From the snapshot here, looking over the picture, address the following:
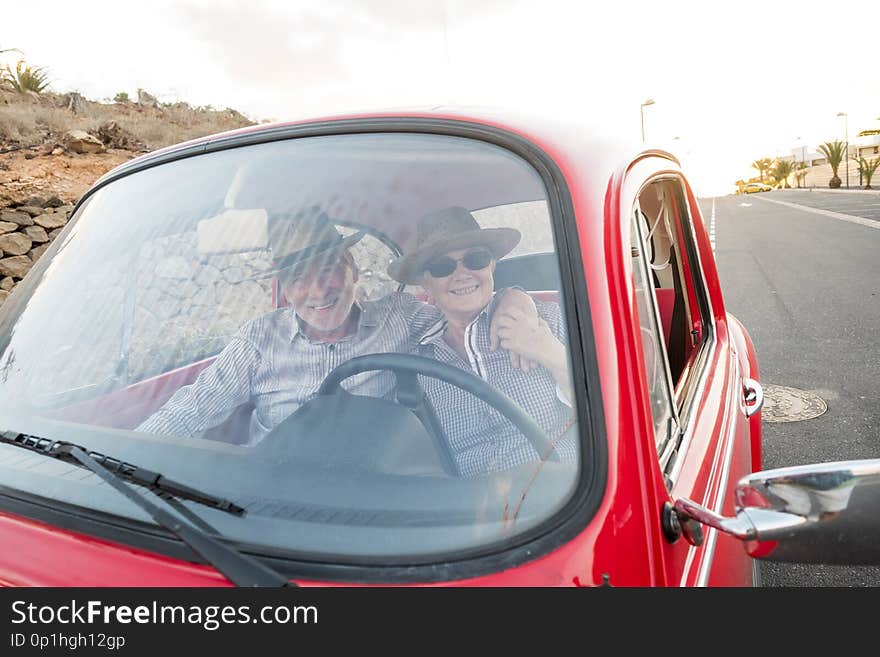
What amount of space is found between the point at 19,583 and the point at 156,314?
0.68 metres

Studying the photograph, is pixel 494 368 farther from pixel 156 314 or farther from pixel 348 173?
pixel 156 314

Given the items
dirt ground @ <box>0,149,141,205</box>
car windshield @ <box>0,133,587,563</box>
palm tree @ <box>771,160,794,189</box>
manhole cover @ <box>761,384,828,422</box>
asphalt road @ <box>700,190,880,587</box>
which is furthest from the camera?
palm tree @ <box>771,160,794,189</box>

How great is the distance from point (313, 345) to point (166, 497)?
56cm

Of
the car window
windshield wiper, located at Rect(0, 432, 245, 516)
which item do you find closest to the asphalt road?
the car window

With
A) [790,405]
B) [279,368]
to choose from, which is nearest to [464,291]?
[279,368]

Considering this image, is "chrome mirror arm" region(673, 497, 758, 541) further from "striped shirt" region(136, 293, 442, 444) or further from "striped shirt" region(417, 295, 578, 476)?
"striped shirt" region(136, 293, 442, 444)

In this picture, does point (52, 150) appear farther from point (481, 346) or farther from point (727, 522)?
point (727, 522)

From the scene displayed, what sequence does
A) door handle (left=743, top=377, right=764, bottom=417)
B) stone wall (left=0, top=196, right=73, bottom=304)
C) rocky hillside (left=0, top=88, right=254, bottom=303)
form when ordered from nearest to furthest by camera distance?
door handle (left=743, top=377, right=764, bottom=417), stone wall (left=0, top=196, right=73, bottom=304), rocky hillside (left=0, top=88, right=254, bottom=303)

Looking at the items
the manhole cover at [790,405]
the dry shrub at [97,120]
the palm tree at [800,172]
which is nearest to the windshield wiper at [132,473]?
the manhole cover at [790,405]

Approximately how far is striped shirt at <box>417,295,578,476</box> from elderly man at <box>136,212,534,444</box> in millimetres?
97

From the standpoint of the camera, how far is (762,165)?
8712 cm

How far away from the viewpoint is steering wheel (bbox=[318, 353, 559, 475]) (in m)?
1.18

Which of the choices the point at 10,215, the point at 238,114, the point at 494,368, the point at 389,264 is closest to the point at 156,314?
the point at 389,264

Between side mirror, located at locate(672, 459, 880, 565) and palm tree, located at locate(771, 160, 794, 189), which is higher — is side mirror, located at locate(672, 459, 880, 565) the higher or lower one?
the lower one
